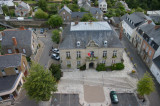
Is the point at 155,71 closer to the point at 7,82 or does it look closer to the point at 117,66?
the point at 117,66

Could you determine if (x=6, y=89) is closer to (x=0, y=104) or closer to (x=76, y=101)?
(x=0, y=104)

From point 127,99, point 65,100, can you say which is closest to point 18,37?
point 65,100

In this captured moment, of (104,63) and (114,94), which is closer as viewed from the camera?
(114,94)

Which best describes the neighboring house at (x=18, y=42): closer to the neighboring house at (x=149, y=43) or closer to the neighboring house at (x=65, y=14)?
the neighboring house at (x=65, y=14)

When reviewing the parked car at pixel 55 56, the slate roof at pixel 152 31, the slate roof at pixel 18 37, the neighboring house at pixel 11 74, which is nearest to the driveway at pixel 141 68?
the slate roof at pixel 152 31

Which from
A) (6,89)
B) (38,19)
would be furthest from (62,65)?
(38,19)

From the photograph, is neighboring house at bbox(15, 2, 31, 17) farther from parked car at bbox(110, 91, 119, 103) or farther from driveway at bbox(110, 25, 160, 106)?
parked car at bbox(110, 91, 119, 103)
